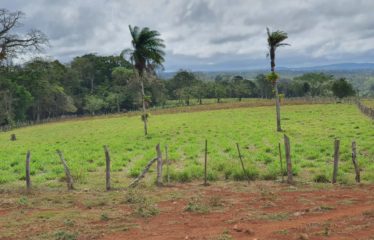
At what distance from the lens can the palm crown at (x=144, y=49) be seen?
35.0m

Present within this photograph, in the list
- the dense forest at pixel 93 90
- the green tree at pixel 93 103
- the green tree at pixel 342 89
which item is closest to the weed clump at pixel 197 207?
the dense forest at pixel 93 90

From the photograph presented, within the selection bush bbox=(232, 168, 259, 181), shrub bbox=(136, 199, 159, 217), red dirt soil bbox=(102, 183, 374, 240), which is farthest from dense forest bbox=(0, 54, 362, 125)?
red dirt soil bbox=(102, 183, 374, 240)

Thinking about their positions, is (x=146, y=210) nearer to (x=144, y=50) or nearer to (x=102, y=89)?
(x=144, y=50)

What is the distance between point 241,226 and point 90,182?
32.3 ft

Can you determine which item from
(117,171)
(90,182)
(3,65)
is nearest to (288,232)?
(90,182)

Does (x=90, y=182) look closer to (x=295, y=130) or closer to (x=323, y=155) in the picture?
(x=323, y=155)

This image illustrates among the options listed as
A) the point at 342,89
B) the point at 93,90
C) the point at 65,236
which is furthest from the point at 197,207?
the point at 93,90

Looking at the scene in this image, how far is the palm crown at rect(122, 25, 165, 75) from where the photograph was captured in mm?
34969

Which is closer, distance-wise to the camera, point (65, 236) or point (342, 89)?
point (65, 236)

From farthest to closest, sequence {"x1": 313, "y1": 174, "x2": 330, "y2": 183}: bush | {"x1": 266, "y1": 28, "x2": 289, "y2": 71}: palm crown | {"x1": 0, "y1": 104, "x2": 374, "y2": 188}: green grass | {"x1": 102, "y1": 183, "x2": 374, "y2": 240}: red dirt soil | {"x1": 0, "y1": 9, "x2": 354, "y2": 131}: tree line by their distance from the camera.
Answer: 1. {"x1": 0, "y1": 9, "x2": 354, "y2": 131}: tree line
2. {"x1": 266, "y1": 28, "x2": 289, "y2": 71}: palm crown
3. {"x1": 0, "y1": 104, "x2": 374, "y2": 188}: green grass
4. {"x1": 313, "y1": 174, "x2": 330, "y2": 183}: bush
5. {"x1": 102, "y1": 183, "x2": 374, "y2": 240}: red dirt soil

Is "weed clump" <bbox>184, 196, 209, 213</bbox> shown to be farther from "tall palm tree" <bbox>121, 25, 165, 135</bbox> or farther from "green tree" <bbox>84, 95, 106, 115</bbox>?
"green tree" <bbox>84, 95, 106, 115</bbox>

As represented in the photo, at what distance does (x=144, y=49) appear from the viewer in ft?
116

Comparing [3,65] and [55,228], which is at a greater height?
[3,65]

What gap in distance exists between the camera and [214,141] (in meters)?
30.7
